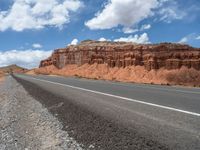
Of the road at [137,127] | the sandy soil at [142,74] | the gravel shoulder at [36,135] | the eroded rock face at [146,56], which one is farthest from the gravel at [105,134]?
the eroded rock face at [146,56]

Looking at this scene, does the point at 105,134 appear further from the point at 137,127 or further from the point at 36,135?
the point at 36,135

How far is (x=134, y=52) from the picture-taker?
69500 millimetres

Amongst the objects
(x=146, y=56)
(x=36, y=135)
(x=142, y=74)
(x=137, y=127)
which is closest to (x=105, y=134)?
(x=137, y=127)

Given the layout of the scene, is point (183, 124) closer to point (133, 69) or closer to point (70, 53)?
point (133, 69)

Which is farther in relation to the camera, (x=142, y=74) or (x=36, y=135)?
(x=142, y=74)

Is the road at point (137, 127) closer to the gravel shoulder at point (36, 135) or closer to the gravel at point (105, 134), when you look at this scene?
the gravel at point (105, 134)

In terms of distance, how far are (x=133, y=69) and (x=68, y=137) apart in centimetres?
5753

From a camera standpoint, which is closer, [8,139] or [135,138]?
[135,138]

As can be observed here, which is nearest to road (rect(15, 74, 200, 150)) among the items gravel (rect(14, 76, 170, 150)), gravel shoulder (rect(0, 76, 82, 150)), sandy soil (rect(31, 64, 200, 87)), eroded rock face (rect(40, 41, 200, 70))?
gravel (rect(14, 76, 170, 150))

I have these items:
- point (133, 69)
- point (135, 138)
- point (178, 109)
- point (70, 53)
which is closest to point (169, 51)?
point (133, 69)

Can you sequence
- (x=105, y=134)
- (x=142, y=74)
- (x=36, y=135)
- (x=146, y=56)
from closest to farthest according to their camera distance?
(x=105, y=134), (x=36, y=135), (x=142, y=74), (x=146, y=56)

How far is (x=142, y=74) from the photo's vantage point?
194 feet

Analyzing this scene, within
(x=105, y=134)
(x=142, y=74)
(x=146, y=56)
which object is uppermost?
(x=146, y=56)

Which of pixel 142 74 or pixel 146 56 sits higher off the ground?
pixel 146 56
